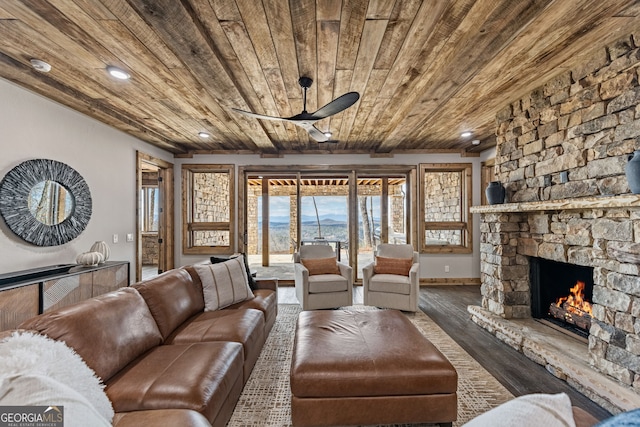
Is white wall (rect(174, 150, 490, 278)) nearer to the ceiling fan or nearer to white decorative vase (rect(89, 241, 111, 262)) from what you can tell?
white decorative vase (rect(89, 241, 111, 262))

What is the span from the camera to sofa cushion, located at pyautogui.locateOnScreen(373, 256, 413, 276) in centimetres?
408

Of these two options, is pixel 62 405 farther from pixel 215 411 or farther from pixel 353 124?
pixel 353 124

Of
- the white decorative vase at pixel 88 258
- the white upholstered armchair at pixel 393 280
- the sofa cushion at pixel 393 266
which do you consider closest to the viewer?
the white decorative vase at pixel 88 258

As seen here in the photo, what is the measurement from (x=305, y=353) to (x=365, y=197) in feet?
20.8

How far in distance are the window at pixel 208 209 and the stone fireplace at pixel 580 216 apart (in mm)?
4419

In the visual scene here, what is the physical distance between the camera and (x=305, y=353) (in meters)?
1.81

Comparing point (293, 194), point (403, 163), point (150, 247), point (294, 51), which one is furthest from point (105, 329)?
point (150, 247)

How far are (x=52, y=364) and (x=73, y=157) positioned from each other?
3.05 meters

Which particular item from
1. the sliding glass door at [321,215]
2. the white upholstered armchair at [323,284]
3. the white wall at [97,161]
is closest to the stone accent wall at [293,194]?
the sliding glass door at [321,215]

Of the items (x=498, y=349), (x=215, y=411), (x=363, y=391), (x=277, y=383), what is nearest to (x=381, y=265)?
(x=498, y=349)

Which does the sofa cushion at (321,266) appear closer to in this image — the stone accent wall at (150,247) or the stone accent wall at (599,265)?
the stone accent wall at (599,265)

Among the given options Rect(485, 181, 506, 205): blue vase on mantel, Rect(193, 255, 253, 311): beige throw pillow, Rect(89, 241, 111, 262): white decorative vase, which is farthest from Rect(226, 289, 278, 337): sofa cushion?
Rect(485, 181, 506, 205): blue vase on mantel

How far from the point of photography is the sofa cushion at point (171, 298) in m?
2.10

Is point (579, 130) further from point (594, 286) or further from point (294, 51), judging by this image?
point (294, 51)
